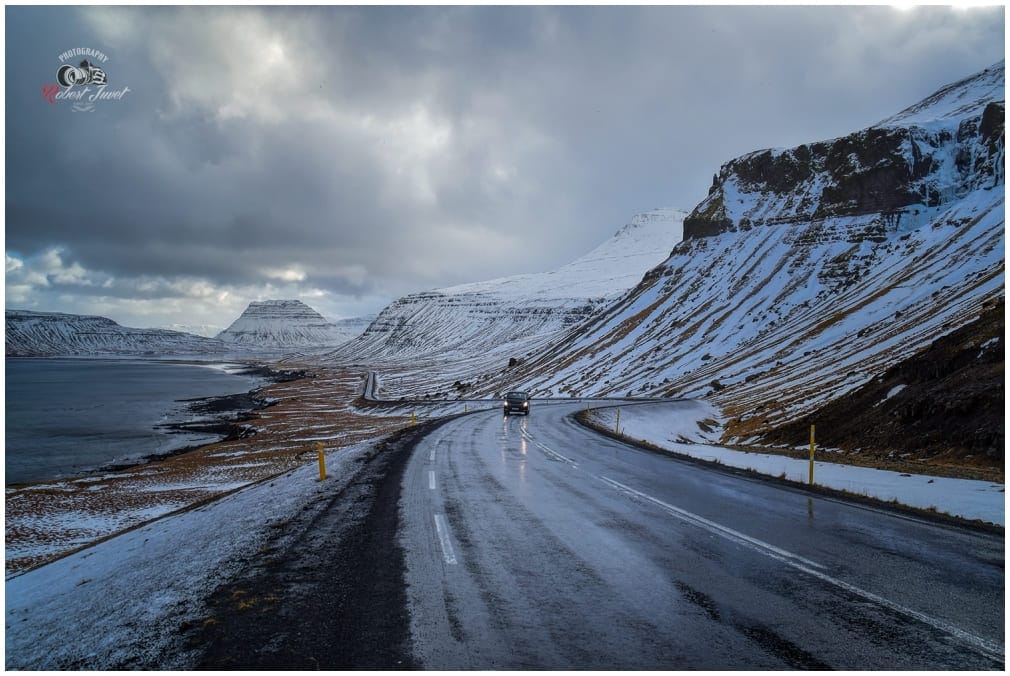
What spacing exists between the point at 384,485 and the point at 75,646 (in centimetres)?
807

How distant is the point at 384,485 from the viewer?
1406 cm

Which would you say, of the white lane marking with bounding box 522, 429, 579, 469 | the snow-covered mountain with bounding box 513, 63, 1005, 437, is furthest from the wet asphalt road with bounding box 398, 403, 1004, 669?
the snow-covered mountain with bounding box 513, 63, 1005, 437

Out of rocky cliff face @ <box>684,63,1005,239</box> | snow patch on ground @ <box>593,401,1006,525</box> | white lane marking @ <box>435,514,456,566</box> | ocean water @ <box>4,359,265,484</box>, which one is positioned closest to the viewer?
white lane marking @ <box>435,514,456,566</box>

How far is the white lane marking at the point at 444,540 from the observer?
801 cm

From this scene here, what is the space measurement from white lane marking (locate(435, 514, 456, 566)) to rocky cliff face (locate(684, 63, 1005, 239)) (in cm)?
11691

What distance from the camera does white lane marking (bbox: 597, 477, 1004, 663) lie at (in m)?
5.26

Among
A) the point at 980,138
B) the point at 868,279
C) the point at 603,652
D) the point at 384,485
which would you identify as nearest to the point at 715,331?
the point at 868,279

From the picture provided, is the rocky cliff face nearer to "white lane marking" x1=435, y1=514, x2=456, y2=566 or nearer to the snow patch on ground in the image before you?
the snow patch on ground

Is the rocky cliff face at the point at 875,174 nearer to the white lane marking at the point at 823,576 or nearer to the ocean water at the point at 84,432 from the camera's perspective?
the white lane marking at the point at 823,576

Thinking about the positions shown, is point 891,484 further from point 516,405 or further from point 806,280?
point 806,280

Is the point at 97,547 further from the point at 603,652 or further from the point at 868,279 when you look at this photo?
the point at 868,279

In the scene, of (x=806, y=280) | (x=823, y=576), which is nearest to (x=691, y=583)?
(x=823, y=576)

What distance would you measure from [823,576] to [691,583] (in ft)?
5.86

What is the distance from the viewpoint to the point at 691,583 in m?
6.92
